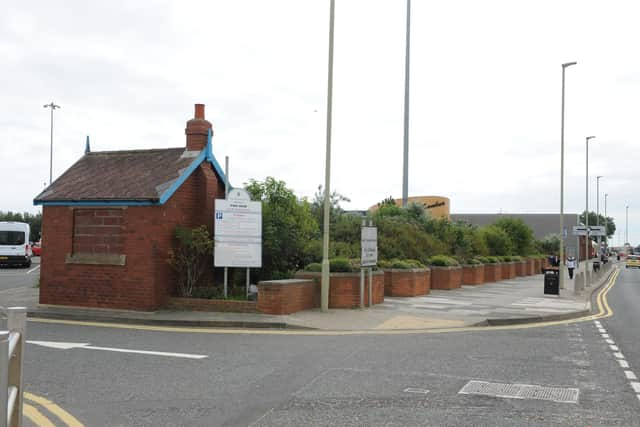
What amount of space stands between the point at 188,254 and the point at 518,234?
4319 centimetres

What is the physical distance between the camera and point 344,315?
50.1ft

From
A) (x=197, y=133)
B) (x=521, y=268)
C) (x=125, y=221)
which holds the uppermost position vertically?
(x=197, y=133)

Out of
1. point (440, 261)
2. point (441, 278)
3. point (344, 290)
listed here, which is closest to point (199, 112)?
point (344, 290)

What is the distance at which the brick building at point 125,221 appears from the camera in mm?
14977

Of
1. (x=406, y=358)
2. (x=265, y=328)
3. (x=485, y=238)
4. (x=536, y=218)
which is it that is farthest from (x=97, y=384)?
(x=536, y=218)

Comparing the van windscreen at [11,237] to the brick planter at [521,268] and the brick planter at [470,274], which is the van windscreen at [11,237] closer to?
the brick planter at [470,274]

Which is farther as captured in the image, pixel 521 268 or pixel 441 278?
pixel 521 268

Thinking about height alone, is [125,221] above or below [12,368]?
above

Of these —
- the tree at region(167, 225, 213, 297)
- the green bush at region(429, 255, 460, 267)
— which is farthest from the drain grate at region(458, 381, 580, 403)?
the green bush at region(429, 255, 460, 267)

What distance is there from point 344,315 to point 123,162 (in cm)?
740

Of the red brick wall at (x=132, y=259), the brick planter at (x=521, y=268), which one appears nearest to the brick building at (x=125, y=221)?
the red brick wall at (x=132, y=259)

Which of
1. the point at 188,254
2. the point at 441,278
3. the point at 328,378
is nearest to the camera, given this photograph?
the point at 328,378

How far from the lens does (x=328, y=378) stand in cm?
832

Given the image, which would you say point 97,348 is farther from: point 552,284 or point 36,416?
point 552,284
